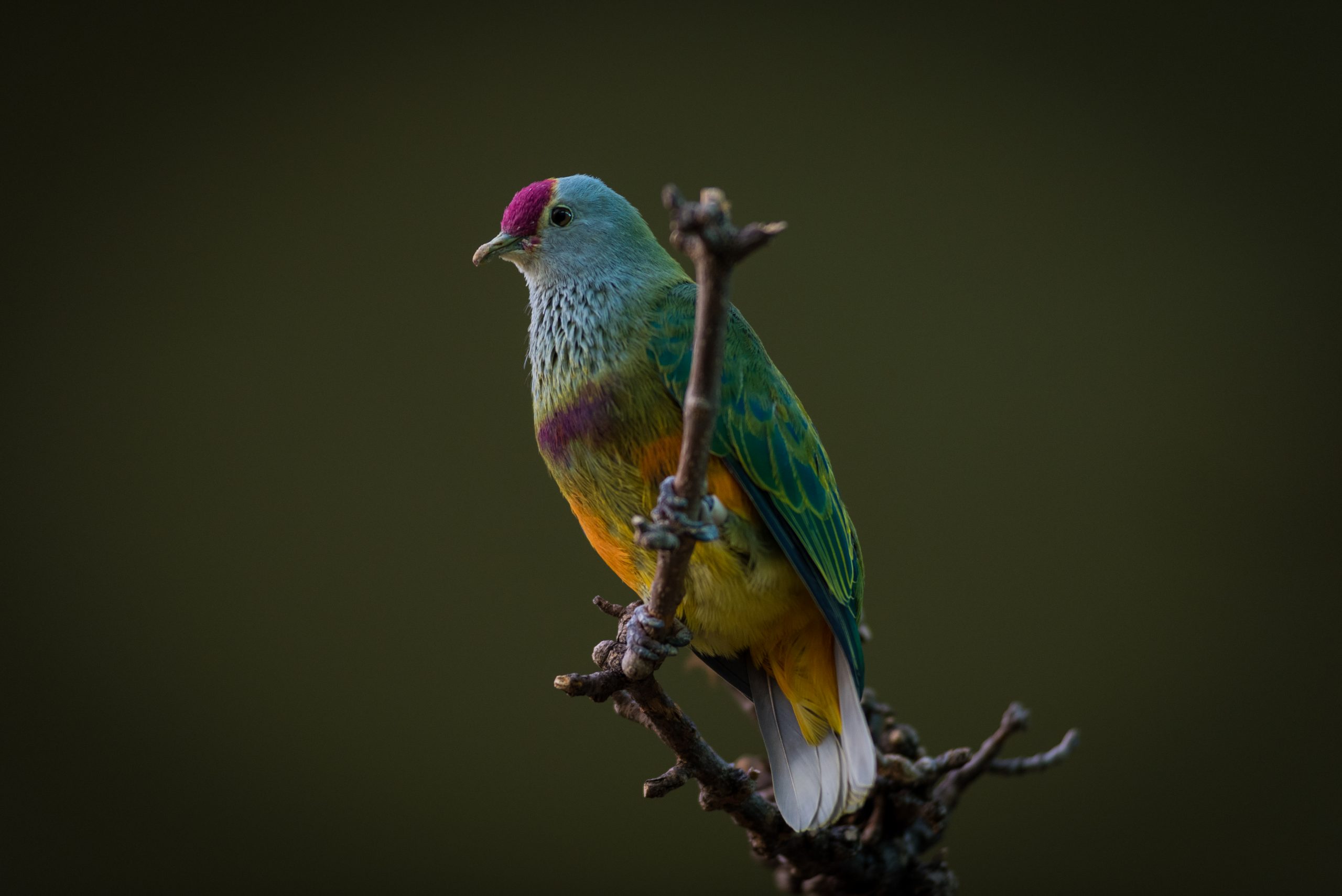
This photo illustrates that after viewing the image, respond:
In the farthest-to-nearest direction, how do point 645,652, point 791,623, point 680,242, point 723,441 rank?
point 791,623, point 723,441, point 645,652, point 680,242

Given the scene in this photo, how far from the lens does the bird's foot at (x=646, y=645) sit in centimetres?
99

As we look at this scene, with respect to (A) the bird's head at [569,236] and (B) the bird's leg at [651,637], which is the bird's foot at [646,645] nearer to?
(B) the bird's leg at [651,637]

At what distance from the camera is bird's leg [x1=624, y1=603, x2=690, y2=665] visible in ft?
3.23

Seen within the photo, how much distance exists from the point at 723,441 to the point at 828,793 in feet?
1.47

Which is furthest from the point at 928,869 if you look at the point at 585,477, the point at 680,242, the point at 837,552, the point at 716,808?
the point at 680,242

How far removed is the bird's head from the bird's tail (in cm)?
61

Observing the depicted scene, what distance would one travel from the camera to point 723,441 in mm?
1123

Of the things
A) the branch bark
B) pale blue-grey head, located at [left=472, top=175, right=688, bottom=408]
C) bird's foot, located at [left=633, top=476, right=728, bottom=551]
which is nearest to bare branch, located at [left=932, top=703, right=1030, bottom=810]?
the branch bark

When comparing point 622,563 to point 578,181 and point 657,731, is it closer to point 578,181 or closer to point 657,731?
point 657,731

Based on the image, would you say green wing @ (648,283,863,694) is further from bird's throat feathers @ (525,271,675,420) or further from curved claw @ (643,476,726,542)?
curved claw @ (643,476,726,542)

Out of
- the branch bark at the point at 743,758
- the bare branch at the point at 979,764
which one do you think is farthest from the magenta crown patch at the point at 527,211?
the bare branch at the point at 979,764

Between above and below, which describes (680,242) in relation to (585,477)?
above

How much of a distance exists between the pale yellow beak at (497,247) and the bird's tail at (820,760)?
707 mm

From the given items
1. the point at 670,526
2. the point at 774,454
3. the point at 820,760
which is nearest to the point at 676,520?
the point at 670,526
